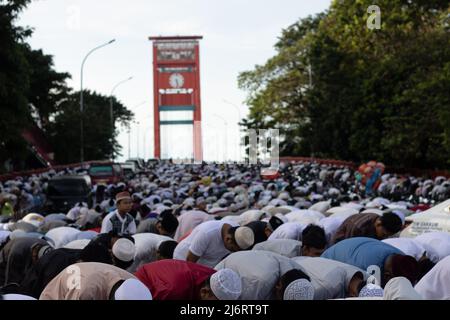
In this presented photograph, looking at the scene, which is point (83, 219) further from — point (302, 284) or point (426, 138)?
point (426, 138)

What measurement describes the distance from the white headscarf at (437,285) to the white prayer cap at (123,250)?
2.62 meters

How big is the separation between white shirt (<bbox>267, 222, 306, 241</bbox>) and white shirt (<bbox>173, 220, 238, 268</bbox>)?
1154 millimetres

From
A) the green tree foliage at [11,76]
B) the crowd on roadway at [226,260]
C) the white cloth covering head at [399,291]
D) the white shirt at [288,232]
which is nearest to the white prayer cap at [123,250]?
the crowd on roadway at [226,260]

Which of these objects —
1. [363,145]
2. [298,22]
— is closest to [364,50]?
[363,145]

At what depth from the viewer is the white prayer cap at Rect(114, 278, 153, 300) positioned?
5.32 meters

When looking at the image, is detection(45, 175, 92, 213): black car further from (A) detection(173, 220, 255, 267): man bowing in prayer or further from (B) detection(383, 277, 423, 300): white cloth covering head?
(B) detection(383, 277, 423, 300): white cloth covering head

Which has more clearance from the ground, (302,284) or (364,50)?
(364,50)

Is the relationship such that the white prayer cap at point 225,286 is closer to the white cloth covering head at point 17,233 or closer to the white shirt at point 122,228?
the white shirt at point 122,228

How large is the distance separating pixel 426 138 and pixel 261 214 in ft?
92.9

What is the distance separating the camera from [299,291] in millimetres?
6277

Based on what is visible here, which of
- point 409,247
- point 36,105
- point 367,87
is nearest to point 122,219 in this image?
point 409,247

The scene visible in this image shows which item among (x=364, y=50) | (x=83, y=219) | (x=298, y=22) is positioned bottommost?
(x=83, y=219)

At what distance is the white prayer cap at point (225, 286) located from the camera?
6062mm

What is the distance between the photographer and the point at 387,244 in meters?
8.05
